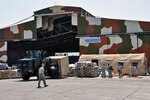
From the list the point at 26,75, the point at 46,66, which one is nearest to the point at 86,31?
the point at 46,66

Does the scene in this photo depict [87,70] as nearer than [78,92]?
No

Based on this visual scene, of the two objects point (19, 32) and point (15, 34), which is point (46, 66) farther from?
point (15, 34)

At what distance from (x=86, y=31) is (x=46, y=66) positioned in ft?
42.6

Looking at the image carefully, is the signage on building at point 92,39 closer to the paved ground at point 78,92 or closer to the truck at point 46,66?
the truck at point 46,66

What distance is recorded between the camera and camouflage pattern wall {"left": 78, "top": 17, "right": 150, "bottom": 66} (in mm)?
43781

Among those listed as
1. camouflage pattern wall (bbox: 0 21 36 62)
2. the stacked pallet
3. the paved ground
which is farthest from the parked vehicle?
the paved ground

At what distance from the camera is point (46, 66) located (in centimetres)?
3581

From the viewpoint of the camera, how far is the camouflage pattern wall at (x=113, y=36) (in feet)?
144

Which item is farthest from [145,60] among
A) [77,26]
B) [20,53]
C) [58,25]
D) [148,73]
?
[20,53]

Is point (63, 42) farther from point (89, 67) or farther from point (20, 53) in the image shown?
point (89, 67)

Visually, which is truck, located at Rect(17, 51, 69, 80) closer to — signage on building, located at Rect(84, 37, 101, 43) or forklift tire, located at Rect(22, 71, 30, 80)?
forklift tire, located at Rect(22, 71, 30, 80)

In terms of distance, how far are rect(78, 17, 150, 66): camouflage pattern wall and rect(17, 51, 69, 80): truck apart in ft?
30.5

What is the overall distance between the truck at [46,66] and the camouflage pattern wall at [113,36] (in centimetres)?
930

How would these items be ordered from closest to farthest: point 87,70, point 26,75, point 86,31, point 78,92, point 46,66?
point 78,92, point 26,75, point 46,66, point 87,70, point 86,31
